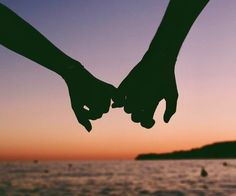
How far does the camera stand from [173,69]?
2029mm

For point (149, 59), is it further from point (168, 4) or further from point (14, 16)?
point (14, 16)

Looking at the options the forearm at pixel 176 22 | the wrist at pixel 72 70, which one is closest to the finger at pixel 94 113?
the wrist at pixel 72 70

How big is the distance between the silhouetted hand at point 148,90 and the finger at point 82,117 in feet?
0.48

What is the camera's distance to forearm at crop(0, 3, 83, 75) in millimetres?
1817

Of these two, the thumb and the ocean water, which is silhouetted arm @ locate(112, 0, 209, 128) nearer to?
the thumb

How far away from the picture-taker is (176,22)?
1832 mm

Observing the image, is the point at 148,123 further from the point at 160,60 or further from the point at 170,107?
the point at 160,60

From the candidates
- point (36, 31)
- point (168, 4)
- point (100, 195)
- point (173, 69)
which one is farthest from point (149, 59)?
point (100, 195)

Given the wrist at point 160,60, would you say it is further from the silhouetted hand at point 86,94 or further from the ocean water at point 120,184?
the ocean water at point 120,184

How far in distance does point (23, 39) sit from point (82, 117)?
1.46 feet

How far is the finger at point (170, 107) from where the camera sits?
198 cm

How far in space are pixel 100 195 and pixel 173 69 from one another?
136ft

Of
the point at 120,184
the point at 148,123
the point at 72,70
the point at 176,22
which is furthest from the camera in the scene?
the point at 120,184

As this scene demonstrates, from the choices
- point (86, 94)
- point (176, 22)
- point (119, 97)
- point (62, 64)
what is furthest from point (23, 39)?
point (176, 22)
